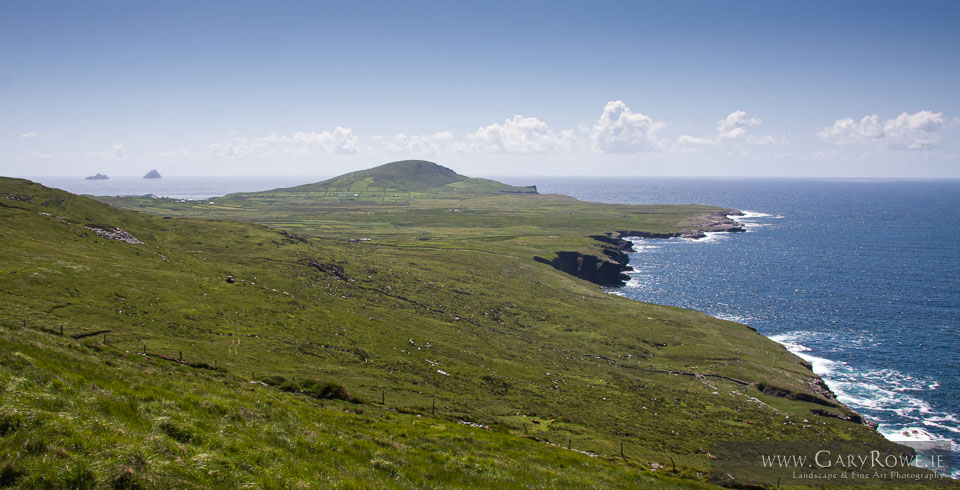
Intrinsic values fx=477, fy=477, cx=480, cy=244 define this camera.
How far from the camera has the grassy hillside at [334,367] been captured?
20.5 metres

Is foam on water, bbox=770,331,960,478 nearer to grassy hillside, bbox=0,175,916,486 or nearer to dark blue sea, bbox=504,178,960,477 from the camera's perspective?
dark blue sea, bbox=504,178,960,477

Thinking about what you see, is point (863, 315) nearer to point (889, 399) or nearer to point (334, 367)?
point (889, 399)

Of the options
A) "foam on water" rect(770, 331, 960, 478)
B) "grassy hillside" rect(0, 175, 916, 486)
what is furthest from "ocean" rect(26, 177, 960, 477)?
"grassy hillside" rect(0, 175, 916, 486)

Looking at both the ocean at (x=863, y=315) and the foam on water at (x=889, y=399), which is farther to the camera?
the ocean at (x=863, y=315)

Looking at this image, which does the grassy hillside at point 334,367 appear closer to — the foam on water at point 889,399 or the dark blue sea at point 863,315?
the foam on water at point 889,399

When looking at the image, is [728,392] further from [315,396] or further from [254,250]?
[254,250]

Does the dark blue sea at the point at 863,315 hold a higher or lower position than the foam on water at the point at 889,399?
higher

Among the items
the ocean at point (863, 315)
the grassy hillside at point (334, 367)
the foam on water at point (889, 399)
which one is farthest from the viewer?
the ocean at point (863, 315)

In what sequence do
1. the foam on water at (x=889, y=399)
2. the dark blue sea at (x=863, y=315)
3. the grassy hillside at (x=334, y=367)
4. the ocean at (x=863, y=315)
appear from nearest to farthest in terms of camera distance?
the grassy hillside at (x=334, y=367)
the foam on water at (x=889, y=399)
the ocean at (x=863, y=315)
the dark blue sea at (x=863, y=315)

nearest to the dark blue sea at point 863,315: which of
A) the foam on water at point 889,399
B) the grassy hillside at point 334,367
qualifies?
the foam on water at point 889,399

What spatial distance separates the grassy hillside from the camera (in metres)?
20.5

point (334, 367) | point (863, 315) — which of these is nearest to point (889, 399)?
point (863, 315)

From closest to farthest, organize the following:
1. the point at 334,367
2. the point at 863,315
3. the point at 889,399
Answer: the point at 334,367 < the point at 889,399 < the point at 863,315

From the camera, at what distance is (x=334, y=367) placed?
61.4 metres
